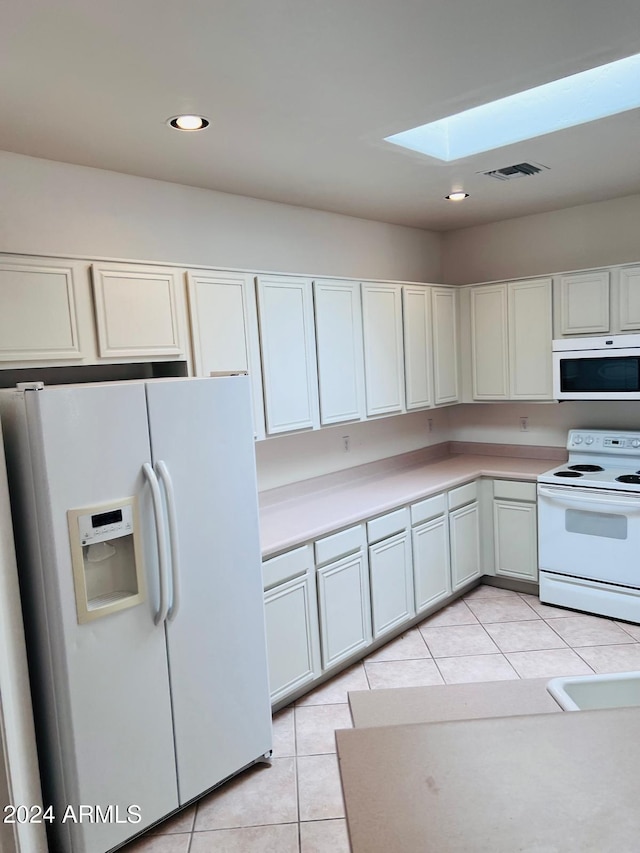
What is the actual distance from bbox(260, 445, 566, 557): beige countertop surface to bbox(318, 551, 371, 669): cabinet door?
0.23 metres

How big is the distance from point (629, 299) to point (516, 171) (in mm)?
1159

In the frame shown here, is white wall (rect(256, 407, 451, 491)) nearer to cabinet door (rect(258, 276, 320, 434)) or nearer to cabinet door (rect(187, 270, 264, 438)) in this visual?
cabinet door (rect(258, 276, 320, 434))

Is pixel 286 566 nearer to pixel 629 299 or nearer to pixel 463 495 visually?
pixel 463 495

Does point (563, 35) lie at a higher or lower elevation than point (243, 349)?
higher

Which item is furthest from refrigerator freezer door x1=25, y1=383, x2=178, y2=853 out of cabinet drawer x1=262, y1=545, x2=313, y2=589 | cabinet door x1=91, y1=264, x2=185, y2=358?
cabinet drawer x1=262, y1=545, x2=313, y2=589

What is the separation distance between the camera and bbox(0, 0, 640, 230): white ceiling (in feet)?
5.03

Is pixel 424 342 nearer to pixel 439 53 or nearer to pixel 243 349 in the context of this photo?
pixel 243 349

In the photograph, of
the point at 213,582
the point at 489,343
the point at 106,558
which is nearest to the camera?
the point at 106,558

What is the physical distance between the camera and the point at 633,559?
343 cm

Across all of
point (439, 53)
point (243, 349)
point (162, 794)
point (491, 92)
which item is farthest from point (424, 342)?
point (162, 794)

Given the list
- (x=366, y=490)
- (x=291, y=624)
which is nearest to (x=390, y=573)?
(x=366, y=490)

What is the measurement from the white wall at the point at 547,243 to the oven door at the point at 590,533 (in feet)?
5.25

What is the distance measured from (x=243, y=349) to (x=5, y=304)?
1055 mm

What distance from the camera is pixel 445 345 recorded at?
4.22 meters
